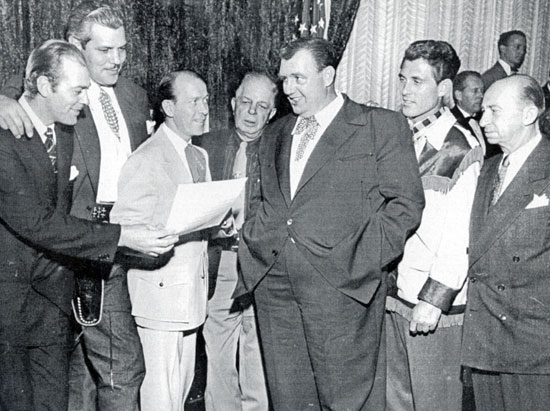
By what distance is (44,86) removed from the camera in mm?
2529

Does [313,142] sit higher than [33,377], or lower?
higher

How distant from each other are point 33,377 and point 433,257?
1.68 m

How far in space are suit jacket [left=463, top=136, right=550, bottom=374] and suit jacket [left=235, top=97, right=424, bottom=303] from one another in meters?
0.32

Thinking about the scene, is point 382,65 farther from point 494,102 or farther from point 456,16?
point 494,102

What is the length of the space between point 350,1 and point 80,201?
2.79 meters

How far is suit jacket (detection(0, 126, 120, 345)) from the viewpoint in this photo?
2438 mm

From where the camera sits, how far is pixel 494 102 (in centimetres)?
272

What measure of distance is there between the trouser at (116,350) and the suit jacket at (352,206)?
0.56 m

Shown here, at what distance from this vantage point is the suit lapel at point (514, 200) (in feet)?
8.68

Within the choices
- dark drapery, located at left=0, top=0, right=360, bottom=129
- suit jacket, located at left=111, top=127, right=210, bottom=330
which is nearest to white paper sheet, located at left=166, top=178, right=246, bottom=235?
suit jacket, located at left=111, top=127, right=210, bottom=330

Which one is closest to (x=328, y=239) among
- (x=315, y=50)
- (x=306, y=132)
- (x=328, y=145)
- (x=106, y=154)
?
(x=328, y=145)

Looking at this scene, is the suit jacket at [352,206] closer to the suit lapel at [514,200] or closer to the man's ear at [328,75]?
the man's ear at [328,75]

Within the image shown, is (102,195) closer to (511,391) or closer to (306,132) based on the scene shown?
(306,132)

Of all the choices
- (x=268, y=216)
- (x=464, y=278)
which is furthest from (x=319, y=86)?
(x=464, y=278)
